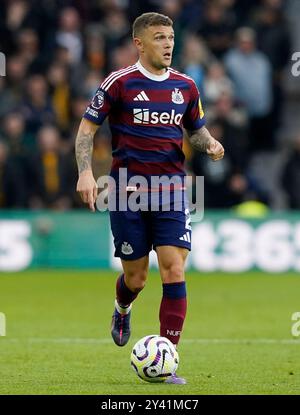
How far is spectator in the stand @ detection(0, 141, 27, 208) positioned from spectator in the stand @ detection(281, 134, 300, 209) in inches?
164

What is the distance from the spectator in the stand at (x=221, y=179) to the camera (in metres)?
19.0

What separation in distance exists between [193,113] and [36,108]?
33.1 ft

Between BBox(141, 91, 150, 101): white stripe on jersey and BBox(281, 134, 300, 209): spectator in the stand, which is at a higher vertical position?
BBox(141, 91, 150, 101): white stripe on jersey

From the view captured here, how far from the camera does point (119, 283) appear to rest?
952 cm

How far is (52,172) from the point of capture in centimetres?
1858

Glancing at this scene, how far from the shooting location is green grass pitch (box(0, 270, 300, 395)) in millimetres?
8367

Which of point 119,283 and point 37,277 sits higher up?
point 119,283

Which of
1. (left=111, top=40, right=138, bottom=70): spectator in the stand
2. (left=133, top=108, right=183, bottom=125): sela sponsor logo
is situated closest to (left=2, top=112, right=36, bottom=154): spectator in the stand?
(left=111, top=40, right=138, bottom=70): spectator in the stand

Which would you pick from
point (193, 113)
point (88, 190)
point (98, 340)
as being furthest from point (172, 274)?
point (98, 340)

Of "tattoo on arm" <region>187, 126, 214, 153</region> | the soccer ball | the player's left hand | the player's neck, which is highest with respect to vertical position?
the player's neck

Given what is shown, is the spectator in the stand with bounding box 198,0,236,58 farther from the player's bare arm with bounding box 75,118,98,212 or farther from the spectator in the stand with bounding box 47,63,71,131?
the player's bare arm with bounding box 75,118,98,212
